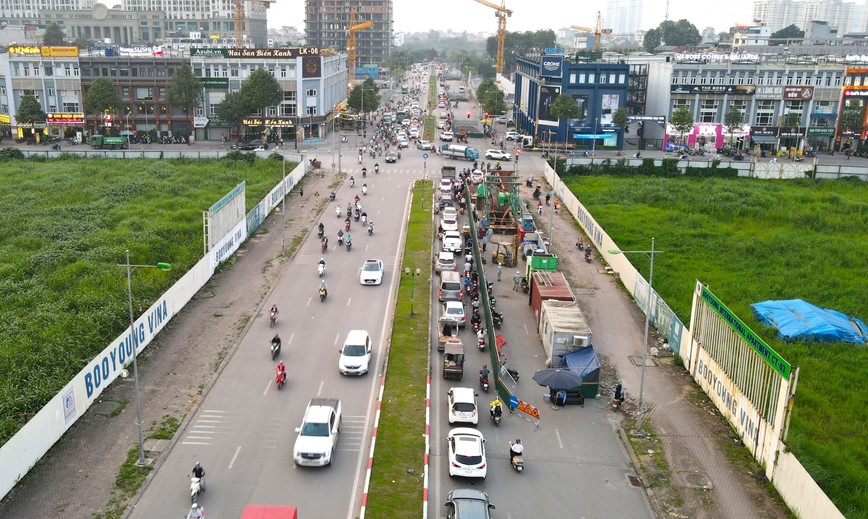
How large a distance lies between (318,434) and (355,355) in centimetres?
746

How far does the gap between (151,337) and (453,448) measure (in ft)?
58.0

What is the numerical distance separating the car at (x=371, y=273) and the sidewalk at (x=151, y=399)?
229 inches

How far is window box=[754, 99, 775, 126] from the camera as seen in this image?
103 meters

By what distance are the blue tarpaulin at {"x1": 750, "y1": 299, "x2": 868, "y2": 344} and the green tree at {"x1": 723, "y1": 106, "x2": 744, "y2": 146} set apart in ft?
209

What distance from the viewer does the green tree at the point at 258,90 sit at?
96250 mm

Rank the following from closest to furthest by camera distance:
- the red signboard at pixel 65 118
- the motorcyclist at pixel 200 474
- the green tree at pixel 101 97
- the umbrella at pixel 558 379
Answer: the motorcyclist at pixel 200 474 → the umbrella at pixel 558 379 → the green tree at pixel 101 97 → the red signboard at pixel 65 118

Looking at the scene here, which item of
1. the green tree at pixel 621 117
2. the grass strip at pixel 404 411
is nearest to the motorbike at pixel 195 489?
the grass strip at pixel 404 411

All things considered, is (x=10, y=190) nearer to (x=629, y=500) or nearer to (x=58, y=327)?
(x=58, y=327)

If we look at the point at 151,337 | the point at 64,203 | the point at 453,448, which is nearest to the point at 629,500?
the point at 453,448

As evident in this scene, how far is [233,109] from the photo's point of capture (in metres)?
96.8

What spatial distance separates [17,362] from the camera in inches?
1211

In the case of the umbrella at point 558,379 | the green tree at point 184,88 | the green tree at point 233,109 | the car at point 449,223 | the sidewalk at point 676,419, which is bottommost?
the sidewalk at point 676,419

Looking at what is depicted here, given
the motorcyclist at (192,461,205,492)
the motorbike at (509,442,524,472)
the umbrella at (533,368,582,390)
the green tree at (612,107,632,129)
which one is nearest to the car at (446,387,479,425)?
the motorbike at (509,442,524,472)

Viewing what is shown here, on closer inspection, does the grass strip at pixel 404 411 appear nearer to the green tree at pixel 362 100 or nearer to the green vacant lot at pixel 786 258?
the green vacant lot at pixel 786 258
